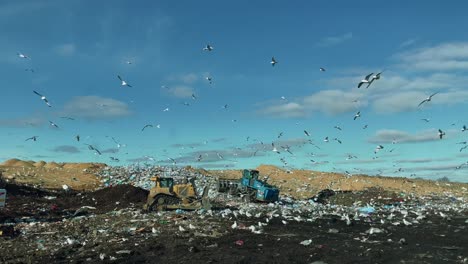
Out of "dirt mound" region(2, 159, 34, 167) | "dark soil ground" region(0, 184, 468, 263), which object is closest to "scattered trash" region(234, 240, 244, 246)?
"dark soil ground" region(0, 184, 468, 263)

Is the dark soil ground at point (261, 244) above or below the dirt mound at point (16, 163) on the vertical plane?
below

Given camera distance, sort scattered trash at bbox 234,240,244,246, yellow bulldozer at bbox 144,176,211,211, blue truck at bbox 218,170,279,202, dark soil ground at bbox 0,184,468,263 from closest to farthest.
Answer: dark soil ground at bbox 0,184,468,263
scattered trash at bbox 234,240,244,246
yellow bulldozer at bbox 144,176,211,211
blue truck at bbox 218,170,279,202

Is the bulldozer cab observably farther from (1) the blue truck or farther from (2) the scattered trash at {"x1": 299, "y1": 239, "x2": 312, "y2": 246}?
(2) the scattered trash at {"x1": 299, "y1": 239, "x2": 312, "y2": 246}

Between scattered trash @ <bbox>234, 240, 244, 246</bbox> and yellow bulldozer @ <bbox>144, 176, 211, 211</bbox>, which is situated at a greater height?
yellow bulldozer @ <bbox>144, 176, 211, 211</bbox>

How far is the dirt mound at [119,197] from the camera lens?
22.1 meters

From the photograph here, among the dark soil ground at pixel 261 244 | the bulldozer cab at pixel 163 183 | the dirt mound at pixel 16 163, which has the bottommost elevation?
the dark soil ground at pixel 261 244

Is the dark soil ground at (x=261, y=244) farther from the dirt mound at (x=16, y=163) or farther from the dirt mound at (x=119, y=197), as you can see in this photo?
the dirt mound at (x=16, y=163)

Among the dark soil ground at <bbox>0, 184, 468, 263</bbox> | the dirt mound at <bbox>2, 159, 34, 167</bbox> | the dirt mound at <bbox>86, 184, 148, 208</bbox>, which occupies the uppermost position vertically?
the dirt mound at <bbox>2, 159, 34, 167</bbox>

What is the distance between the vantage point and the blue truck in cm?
2272

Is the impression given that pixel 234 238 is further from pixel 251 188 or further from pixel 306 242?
pixel 251 188

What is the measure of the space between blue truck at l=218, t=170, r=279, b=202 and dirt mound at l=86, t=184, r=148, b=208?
4.80 meters

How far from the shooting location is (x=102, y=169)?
128ft

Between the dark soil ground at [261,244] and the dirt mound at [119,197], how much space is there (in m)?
5.89

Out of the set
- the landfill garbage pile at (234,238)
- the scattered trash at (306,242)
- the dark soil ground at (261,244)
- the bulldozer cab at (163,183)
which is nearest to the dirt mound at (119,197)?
the landfill garbage pile at (234,238)
